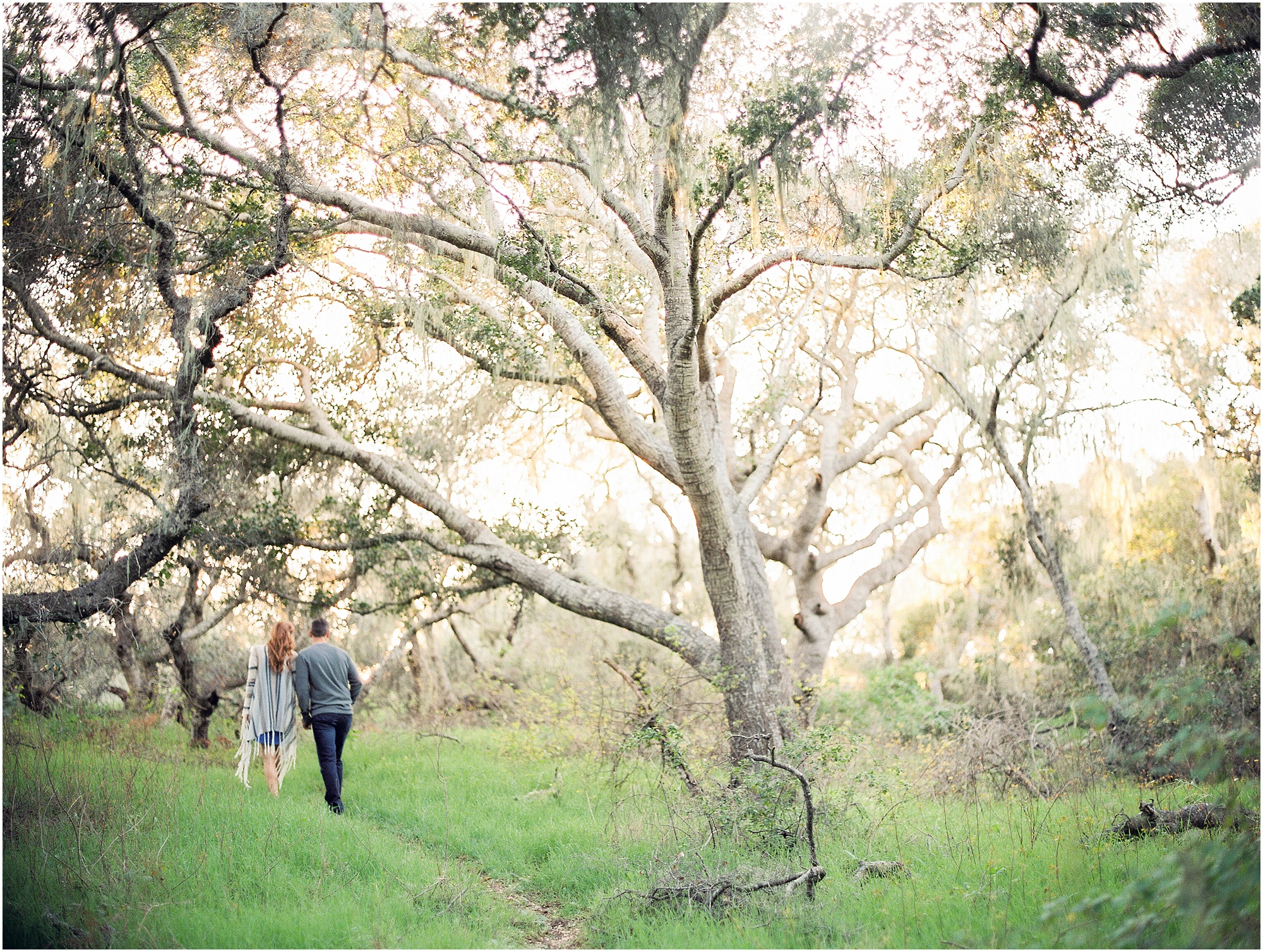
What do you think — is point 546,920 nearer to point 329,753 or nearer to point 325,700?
point 329,753

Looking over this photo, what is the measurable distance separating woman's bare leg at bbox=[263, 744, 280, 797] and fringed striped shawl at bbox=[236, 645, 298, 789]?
0.17 ft

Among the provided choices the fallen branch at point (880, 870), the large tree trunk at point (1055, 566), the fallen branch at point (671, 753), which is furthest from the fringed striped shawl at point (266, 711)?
the large tree trunk at point (1055, 566)

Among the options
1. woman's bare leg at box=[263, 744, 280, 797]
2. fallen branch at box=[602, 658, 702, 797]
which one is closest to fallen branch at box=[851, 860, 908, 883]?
fallen branch at box=[602, 658, 702, 797]

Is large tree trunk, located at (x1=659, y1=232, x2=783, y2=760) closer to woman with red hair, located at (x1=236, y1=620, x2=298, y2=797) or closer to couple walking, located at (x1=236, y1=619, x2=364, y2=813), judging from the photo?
couple walking, located at (x1=236, y1=619, x2=364, y2=813)

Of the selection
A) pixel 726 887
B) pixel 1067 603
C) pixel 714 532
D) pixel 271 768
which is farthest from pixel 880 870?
pixel 1067 603

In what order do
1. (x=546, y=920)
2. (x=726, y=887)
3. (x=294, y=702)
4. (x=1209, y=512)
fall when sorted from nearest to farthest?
(x=726, y=887), (x=546, y=920), (x=294, y=702), (x=1209, y=512)

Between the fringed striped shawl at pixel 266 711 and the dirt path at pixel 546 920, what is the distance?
97.4 inches

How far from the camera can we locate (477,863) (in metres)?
5.97

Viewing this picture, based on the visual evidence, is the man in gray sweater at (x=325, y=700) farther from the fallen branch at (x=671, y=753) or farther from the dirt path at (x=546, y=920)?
the fallen branch at (x=671, y=753)

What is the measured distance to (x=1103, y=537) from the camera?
1217 cm

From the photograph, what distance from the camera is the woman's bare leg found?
7.07m

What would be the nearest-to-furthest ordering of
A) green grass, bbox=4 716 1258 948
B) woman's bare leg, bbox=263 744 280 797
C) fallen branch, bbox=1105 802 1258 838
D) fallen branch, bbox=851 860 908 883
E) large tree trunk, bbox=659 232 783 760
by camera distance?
green grass, bbox=4 716 1258 948 → fallen branch, bbox=851 860 908 883 → fallen branch, bbox=1105 802 1258 838 → large tree trunk, bbox=659 232 783 760 → woman's bare leg, bbox=263 744 280 797

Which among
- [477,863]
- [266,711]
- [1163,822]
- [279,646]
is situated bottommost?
[477,863]

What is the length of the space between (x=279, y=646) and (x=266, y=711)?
0.53 metres
